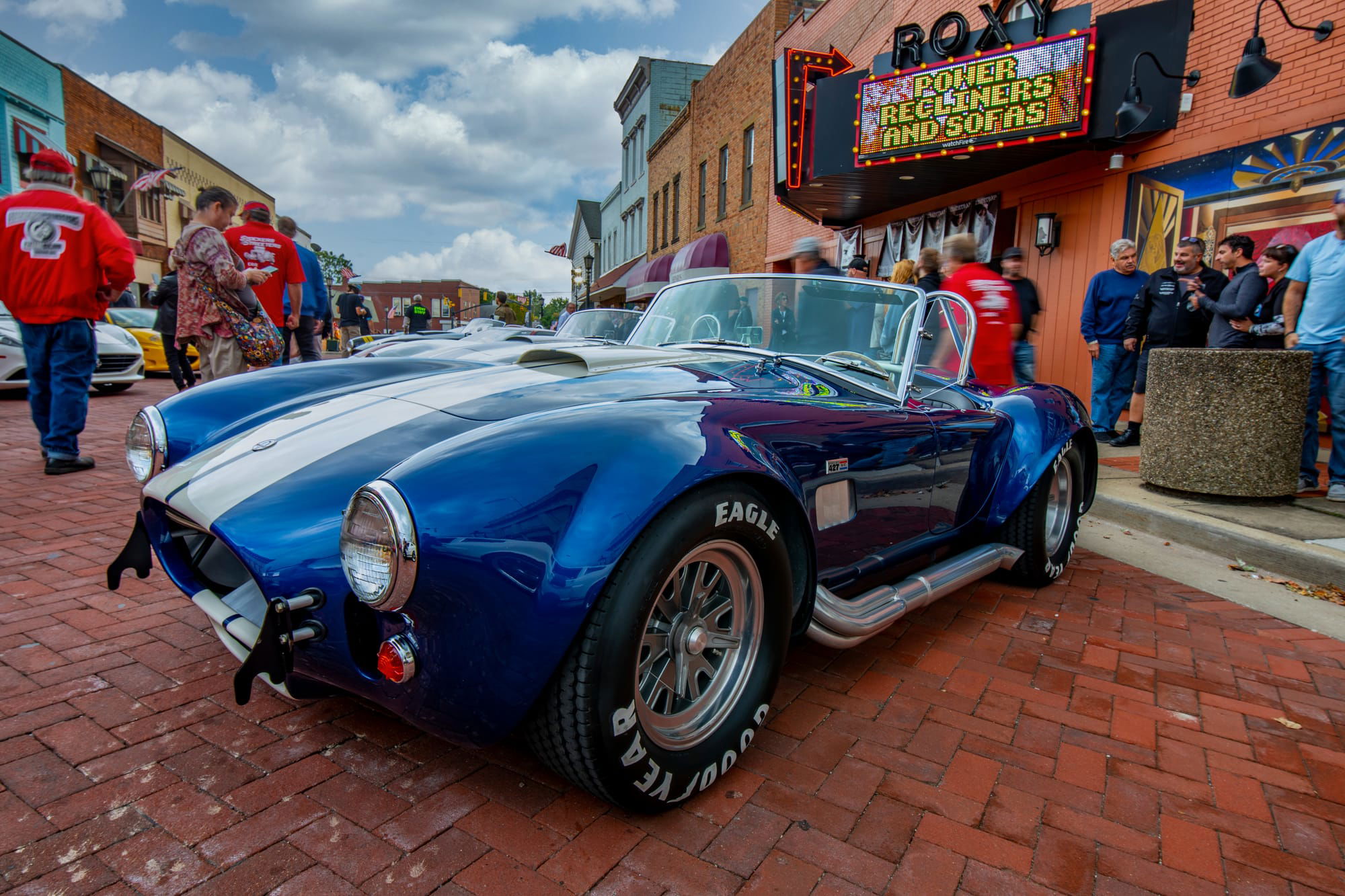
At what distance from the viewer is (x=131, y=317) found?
12.3 meters

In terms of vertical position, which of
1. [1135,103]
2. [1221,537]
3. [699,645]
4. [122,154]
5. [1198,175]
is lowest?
[1221,537]

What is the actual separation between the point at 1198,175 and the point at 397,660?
27.0ft

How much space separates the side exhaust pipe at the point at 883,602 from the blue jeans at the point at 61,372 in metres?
4.90

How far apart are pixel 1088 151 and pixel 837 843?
28.3ft

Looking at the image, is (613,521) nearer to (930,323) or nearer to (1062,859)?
(1062,859)

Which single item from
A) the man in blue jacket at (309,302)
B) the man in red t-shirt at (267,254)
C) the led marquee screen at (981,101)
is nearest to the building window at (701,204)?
the led marquee screen at (981,101)

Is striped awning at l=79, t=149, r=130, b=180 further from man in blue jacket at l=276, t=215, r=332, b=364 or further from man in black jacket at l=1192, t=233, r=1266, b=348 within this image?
man in black jacket at l=1192, t=233, r=1266, b=348

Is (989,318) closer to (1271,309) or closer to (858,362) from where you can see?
(858,362)

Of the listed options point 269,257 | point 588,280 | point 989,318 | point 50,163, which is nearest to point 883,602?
point 989,318

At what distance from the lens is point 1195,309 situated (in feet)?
20.0

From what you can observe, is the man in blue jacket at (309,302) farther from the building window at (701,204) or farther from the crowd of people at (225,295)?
the building window at (701,204)

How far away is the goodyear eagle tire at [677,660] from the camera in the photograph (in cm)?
145

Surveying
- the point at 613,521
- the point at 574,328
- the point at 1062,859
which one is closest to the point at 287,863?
the point at 613,521

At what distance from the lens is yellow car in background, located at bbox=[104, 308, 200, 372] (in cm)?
1165
